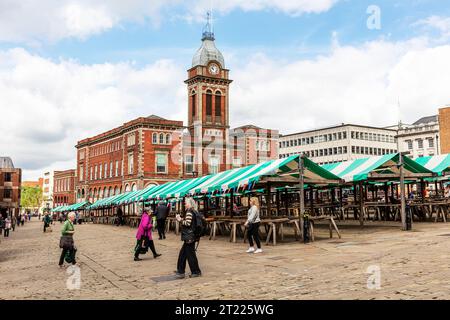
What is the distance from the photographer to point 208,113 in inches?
2403

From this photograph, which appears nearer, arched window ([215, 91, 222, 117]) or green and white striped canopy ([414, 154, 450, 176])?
green and white striped canopy ([414, 154, 450, 176])

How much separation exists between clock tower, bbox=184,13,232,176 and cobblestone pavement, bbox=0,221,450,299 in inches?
1833

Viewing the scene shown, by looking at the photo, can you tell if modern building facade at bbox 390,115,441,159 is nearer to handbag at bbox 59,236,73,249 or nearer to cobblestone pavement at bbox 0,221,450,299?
cobblestone pavement at bbox 0,221,450,299

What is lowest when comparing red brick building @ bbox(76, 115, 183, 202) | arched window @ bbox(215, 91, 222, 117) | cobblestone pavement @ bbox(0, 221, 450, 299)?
cobblestone pavement @ bbox(0, 221, 450, 299)

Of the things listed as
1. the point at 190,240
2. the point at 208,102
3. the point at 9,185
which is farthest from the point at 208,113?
the point at 190,240

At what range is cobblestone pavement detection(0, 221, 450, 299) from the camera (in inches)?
282

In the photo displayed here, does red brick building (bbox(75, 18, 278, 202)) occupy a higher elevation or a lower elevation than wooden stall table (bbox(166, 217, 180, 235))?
higher

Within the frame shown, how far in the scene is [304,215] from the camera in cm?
1455

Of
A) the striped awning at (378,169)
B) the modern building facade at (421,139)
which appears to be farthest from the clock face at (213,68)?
the striped awning at (378,169)

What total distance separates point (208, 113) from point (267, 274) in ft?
174

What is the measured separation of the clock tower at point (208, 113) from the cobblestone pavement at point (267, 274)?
46.6m

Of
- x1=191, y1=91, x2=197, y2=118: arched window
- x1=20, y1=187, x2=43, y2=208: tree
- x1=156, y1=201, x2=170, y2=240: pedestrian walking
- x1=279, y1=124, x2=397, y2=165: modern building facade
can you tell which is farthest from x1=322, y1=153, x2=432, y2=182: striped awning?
x1=20, y1=187, x2=43, y2=208: tree

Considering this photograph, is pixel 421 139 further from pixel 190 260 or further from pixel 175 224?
pixel 190 260
